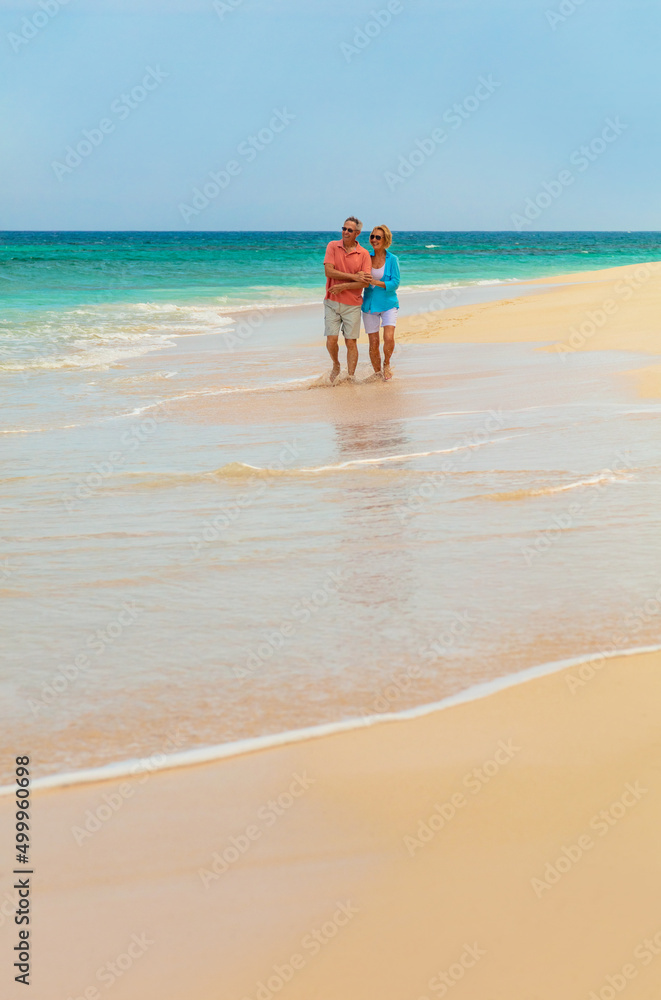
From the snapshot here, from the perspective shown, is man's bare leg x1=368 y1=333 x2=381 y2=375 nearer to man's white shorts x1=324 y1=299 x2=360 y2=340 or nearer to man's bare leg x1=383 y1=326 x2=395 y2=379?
man's bare leg x1=383 y1=326 x2=395 y2=379

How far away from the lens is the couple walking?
9.53m

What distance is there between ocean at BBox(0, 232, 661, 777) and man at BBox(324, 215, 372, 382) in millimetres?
618

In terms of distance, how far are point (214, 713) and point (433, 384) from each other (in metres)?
7.14

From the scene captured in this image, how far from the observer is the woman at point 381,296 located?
9.63m

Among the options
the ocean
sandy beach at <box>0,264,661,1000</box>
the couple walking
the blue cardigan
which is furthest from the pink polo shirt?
sandy beach at <box>0,264,661,1000</box>

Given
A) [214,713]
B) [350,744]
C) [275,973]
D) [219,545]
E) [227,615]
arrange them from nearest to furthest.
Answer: [275,973] → [350,744] → [214,713] → [227,615] → [219,545]

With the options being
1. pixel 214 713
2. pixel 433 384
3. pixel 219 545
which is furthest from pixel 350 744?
pixel 433 384

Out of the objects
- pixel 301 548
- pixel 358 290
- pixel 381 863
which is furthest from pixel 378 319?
pixel 381 863

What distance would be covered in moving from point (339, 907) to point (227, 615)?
65.2 inches

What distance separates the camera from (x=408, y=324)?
1670cm

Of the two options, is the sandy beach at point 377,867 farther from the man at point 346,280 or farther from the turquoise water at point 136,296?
the turquoise water at point 136,296

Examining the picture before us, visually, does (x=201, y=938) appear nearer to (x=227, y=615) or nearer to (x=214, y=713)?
(x=214, y=713)

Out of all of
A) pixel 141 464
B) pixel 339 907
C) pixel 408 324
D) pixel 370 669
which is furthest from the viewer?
pixel 408 324

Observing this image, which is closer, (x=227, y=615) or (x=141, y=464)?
(x=227, y=615)
